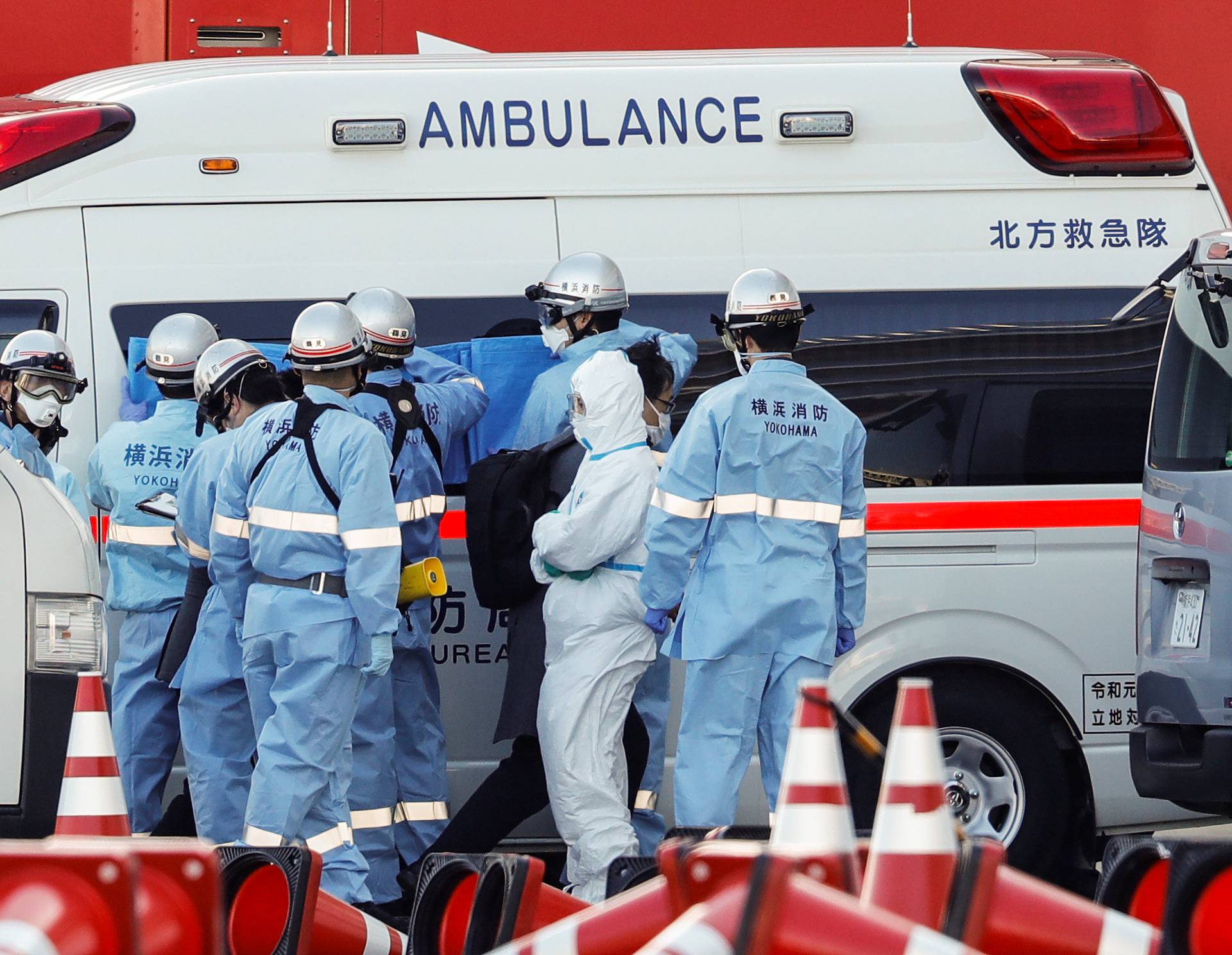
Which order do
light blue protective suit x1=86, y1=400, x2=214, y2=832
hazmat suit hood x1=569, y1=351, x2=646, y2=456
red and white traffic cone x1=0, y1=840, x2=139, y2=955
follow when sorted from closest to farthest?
red and white traffic cone x1=0, y1=840, x2=139, y2=955
hazmat suit hood x1=569, y1=351, x2=646, y2=456
light blue protective suit x1=86, y1=400, x2=214, y2=832

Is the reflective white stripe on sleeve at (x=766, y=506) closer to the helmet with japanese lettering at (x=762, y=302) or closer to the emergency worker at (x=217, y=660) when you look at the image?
the helmet with japanese lettering at (x=762, y=302)

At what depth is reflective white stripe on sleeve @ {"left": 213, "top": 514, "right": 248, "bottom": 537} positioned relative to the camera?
5883mm

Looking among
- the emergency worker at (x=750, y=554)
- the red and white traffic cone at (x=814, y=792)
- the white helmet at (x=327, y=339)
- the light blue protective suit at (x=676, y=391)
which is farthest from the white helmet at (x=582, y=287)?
the red and white traffic cone at (x=814, y=792)

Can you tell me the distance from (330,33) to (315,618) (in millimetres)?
2534

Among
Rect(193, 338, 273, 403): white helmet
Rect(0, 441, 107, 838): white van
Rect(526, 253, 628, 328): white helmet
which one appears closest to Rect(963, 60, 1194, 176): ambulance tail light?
Rect(526, 253, 628, 328): white helmet

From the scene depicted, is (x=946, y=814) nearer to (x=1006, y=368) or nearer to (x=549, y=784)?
(x=549, y=784)

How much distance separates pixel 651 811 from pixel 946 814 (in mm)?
3389

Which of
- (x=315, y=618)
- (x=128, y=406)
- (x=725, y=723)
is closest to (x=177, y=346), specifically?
(x=128, y=406)

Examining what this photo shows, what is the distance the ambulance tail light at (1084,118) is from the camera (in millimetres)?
6453

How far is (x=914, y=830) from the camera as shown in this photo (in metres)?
3.09

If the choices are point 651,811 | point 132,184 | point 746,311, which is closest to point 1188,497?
point 746,311

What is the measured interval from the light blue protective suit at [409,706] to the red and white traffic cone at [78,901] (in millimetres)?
3466

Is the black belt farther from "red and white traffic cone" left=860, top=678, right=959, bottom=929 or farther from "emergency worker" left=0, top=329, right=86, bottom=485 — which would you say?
"red and white traffic cone" left=860, top=678, right=959, bottom=929

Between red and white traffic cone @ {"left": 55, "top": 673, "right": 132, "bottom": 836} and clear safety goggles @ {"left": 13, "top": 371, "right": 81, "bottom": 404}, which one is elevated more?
clear safety goggles @ {"left": 13, "top": 371, "right": 81, "bottom": 404}
